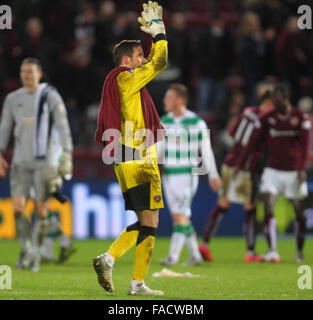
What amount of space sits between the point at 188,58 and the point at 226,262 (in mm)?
6539


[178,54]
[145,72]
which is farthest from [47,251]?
[178,54]

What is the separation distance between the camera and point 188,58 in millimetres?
17219

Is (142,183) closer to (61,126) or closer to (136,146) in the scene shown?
(136,146)

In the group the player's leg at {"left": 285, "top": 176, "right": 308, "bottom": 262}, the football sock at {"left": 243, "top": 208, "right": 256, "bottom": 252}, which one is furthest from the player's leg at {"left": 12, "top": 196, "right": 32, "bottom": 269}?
the player's leg at {"left": 285, "top": 176, "right": 308, "bottom": 262}

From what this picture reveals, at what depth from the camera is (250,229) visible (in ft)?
40.2

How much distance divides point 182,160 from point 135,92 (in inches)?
163

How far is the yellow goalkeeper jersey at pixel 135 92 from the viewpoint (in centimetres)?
720

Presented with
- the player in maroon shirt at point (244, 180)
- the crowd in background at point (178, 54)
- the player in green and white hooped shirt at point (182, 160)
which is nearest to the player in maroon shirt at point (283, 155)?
the player in maroon shirt at point (244, 180)

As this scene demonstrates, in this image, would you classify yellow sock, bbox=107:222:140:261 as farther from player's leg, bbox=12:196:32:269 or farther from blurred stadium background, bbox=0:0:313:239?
blurred stadium background, bbox=0:0:313:239

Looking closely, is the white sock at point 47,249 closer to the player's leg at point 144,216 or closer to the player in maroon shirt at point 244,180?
the player in maroon shirt at point 244,180

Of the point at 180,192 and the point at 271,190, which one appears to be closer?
the point at 180,192

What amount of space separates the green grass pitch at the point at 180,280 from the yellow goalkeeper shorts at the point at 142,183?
81cm
